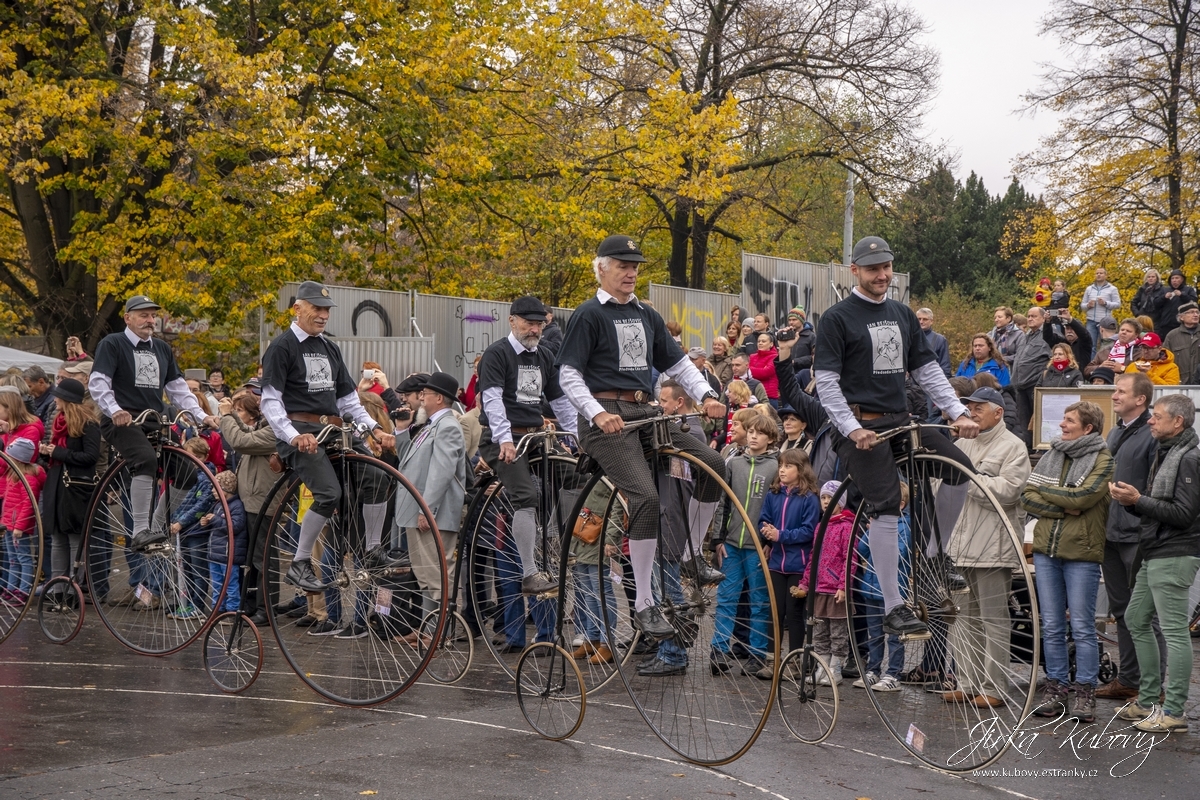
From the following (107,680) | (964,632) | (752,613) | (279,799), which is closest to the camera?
(279,799)

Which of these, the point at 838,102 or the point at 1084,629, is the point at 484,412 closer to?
the point at 1084,629

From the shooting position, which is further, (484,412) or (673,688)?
(484,412)

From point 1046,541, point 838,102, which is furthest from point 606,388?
point 838,102

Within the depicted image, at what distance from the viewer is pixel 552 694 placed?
6.62 metres

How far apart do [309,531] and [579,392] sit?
6.69 ft

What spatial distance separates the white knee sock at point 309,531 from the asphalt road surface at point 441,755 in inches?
33.7

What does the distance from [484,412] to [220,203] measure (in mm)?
10886

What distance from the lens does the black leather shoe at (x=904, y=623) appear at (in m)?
5.70

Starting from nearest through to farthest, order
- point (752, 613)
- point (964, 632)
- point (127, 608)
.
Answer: point (964, 632)
point (752, 613)
point (127, 608)

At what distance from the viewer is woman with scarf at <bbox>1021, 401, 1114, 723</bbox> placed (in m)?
7.03

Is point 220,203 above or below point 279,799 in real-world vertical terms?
above

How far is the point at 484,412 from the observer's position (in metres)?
7.48

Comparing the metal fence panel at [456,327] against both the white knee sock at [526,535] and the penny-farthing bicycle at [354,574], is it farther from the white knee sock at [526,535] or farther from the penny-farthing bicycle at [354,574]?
the white knee sock at [526,535]

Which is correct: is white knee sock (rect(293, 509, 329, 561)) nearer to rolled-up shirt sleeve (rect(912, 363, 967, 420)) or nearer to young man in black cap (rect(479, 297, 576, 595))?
young man in black cap (rect(479, 297, 576, 595))
